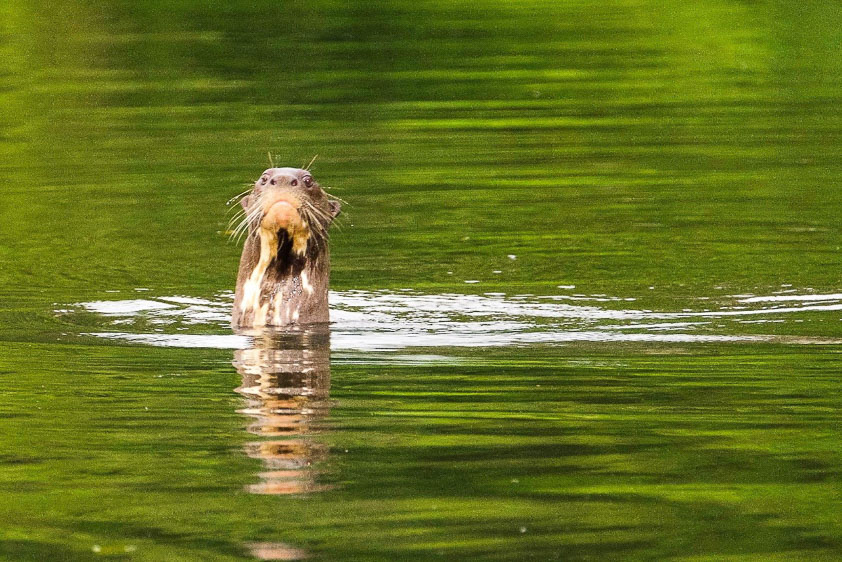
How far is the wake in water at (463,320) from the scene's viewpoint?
10.7 m

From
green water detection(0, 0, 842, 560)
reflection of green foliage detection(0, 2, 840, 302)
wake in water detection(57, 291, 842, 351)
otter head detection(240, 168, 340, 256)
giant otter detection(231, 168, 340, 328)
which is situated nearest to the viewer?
green water detection(0, 0, 842, 560)

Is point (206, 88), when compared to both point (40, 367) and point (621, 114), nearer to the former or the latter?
point (621, 114)

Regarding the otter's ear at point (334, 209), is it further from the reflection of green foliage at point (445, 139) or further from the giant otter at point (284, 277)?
the reflection of green foliage at point (445, 139)

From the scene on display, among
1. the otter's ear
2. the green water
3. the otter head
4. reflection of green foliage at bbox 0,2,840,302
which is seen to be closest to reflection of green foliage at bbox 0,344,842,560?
the green water

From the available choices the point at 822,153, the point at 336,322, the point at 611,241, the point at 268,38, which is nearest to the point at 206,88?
the point at 268,38

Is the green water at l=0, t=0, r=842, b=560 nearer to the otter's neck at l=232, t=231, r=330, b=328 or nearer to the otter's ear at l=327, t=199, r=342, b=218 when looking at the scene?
the otter's neck at l=232, t=231, r=330, b=328

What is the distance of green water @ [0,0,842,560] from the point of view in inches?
269

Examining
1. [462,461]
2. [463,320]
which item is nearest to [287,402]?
[462,461]

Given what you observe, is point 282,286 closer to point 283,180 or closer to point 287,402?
point 283,180

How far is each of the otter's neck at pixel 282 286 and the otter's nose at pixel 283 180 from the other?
1.94 feet

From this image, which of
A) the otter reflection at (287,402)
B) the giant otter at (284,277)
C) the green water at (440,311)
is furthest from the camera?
the giant otter at (284,277)


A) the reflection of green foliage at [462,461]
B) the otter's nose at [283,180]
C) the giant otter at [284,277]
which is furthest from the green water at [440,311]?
the otter's nose at [283,180]

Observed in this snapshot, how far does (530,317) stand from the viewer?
452 inches

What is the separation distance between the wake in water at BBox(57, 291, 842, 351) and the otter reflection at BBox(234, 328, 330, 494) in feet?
0.69
